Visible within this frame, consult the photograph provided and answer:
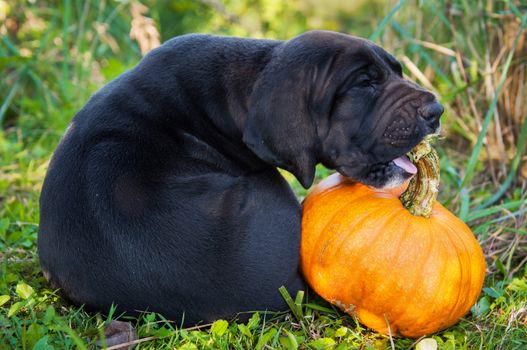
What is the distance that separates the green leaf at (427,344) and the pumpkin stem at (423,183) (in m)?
0.53

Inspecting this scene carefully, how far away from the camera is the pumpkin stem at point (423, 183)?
2.91m

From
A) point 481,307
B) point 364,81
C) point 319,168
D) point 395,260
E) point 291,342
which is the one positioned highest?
point 364,81

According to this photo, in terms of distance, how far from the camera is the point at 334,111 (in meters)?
2.94

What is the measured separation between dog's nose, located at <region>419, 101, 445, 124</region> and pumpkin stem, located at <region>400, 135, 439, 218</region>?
86mm

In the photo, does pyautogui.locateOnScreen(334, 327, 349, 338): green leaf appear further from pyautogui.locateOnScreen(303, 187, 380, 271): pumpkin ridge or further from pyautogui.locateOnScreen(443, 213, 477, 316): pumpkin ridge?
pyautogui.locateOnScreen(443, 213, 477, 316): pumpkin ridge

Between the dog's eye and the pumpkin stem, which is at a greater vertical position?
the dog's eye

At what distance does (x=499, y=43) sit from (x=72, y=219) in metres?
3.18

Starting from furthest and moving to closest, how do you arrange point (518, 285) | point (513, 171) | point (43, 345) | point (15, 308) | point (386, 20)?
1. point (513, 171)
2. point (386, 20)
3. point (518, 285)
4. point (15, 308)
5. point (43, 345)

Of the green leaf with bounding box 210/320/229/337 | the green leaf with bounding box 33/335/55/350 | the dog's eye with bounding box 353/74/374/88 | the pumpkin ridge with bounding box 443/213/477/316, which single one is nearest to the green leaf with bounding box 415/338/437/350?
the pumpkin ridge with bounding box 443/213/477/316

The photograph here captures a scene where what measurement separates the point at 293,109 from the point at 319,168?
2.15 metres

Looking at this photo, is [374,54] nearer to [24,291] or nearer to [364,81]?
[364,81]

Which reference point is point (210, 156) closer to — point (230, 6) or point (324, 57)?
point (324, 57)

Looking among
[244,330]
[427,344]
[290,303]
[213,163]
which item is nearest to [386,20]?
[213,163]

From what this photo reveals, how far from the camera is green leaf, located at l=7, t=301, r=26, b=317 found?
2.83 meters
